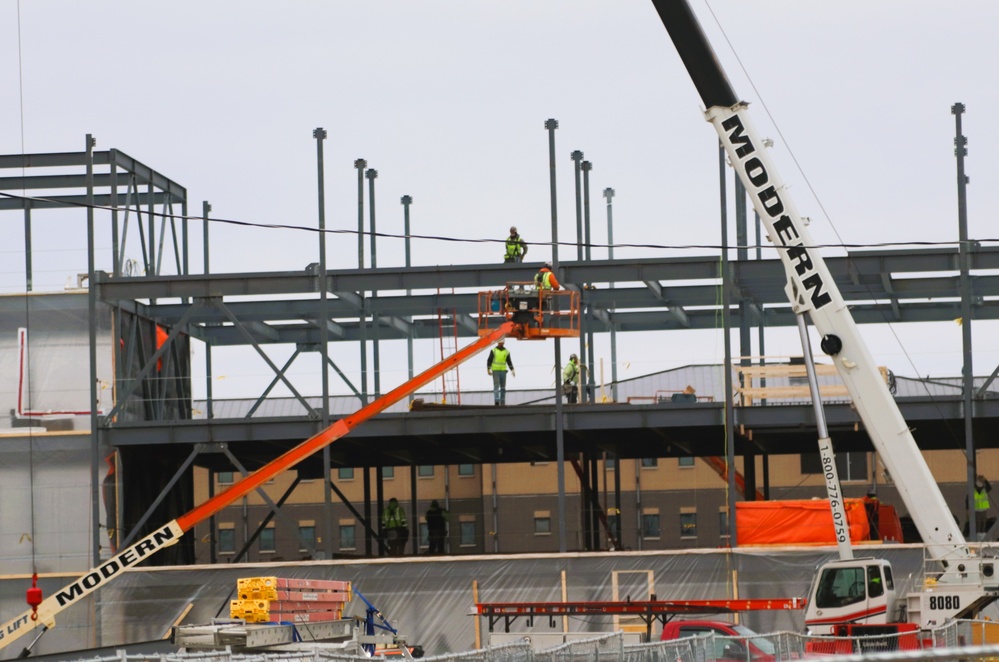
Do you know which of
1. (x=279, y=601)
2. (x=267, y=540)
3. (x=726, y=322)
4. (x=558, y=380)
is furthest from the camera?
(x=267, y=540)

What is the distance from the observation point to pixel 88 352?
1421 inches

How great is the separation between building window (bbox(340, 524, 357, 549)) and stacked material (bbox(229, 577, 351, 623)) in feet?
156

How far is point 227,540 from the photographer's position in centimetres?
7494

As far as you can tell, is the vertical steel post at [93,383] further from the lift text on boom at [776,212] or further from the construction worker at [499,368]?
the lift text on boom at [776,212]

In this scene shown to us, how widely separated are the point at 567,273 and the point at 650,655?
17.3 meters

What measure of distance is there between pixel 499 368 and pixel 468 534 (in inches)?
1533

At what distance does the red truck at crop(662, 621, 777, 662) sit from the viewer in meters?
21.1

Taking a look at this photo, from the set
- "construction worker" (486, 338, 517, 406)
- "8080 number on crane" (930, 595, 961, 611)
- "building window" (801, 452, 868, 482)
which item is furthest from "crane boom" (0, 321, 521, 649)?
"building window" (801, 452, 868, 482)

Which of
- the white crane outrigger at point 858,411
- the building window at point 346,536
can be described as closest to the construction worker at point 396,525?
the white crane outrigger at point 858,411

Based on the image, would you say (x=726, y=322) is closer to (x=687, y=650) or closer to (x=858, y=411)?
(x=858, y=411)

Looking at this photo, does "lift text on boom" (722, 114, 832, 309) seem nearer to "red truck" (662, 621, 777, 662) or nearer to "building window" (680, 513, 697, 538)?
"red truck" (662, 621, 777, 662)

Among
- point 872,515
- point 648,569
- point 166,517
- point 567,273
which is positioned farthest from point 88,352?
point 872,515

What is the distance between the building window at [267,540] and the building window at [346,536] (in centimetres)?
340

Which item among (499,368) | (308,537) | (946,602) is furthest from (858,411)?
(308,537)
